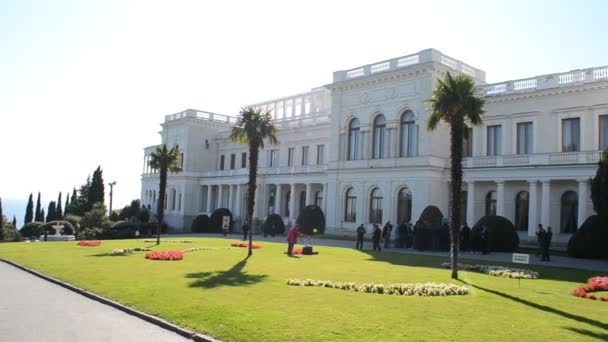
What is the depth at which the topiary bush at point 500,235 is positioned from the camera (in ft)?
107

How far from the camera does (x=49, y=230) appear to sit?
5731 centimetres

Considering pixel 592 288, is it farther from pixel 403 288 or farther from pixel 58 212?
pixel 58 212

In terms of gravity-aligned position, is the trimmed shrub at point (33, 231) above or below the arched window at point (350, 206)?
below

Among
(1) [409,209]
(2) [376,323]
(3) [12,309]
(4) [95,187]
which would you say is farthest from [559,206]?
(4) [95,187]

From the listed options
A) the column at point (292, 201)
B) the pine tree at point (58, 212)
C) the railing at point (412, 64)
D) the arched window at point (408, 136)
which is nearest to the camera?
the railing at point (412, 64)

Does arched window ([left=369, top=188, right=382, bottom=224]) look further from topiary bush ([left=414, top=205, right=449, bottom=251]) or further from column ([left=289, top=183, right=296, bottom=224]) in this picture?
column ([left=289, top=183, right=296, bottom=224])

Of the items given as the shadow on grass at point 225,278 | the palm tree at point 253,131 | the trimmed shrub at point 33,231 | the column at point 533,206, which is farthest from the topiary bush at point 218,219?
the shadow on grass at point 225,278

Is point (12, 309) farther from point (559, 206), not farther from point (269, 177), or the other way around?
point (269, 177)

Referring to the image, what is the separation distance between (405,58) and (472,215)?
14.1 metres

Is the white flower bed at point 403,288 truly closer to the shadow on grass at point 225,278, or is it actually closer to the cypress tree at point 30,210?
the shadow on grass at point 225,278

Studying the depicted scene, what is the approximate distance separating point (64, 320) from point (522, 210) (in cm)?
3499

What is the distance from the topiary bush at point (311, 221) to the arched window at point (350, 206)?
7.90 ft

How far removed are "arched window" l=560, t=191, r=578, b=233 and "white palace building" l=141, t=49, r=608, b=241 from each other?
7 centimetres

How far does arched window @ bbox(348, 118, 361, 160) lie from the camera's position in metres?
49.0
